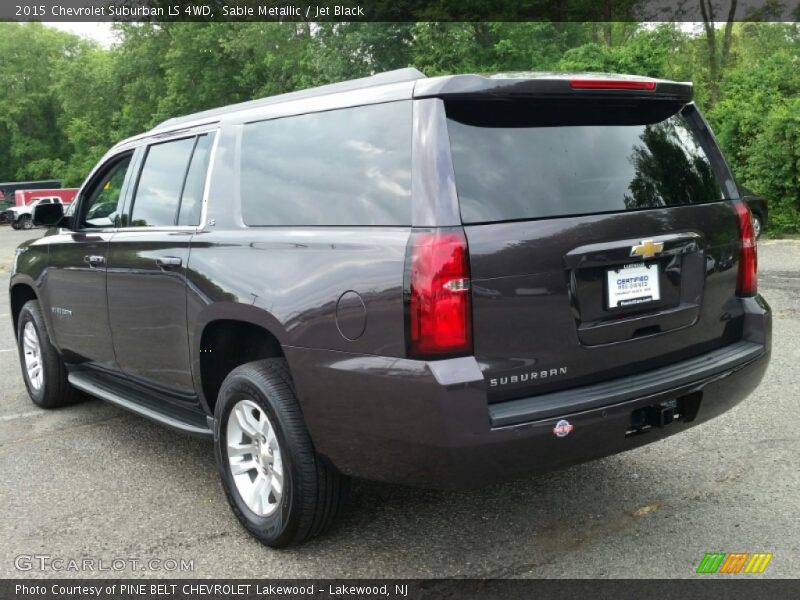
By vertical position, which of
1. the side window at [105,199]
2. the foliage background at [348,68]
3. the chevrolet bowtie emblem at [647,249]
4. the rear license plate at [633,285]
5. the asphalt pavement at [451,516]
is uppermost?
the foliage background at [348,68]

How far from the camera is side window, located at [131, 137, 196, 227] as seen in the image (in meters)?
4.33

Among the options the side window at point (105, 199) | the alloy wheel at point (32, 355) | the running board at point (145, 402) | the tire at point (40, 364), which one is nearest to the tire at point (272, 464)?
the running board at point (145, 402)

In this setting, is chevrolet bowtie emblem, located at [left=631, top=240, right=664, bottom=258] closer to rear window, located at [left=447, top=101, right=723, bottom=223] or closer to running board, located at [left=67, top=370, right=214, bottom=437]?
rear window, located at [left=447, top=101, right=723, bottom=223]

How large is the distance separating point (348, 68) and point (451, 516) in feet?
102

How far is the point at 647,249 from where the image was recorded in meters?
3.19

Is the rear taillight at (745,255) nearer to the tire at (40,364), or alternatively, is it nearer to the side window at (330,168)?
the side window at (330,168)

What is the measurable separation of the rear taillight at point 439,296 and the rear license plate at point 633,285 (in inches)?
25.1

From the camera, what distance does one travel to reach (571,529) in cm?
363

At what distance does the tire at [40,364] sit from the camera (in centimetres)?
575

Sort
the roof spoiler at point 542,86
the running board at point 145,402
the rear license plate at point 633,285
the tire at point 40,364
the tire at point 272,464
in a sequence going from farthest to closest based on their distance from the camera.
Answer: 1. the tire at point 40,364
2. the running board at point 145,402
3. the tire at point 272,464
4. the rear license plate at point 633,285
5. the roof spoiler at point 542,86

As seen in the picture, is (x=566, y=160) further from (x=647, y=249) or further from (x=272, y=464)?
→ (x=272, y=464)

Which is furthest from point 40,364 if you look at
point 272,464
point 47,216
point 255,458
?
point 272,464

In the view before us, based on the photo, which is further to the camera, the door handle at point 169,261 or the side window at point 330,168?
the door handle at point 169,261

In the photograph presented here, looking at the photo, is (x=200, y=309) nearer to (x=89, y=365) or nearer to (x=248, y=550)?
(x=248, y=550)
